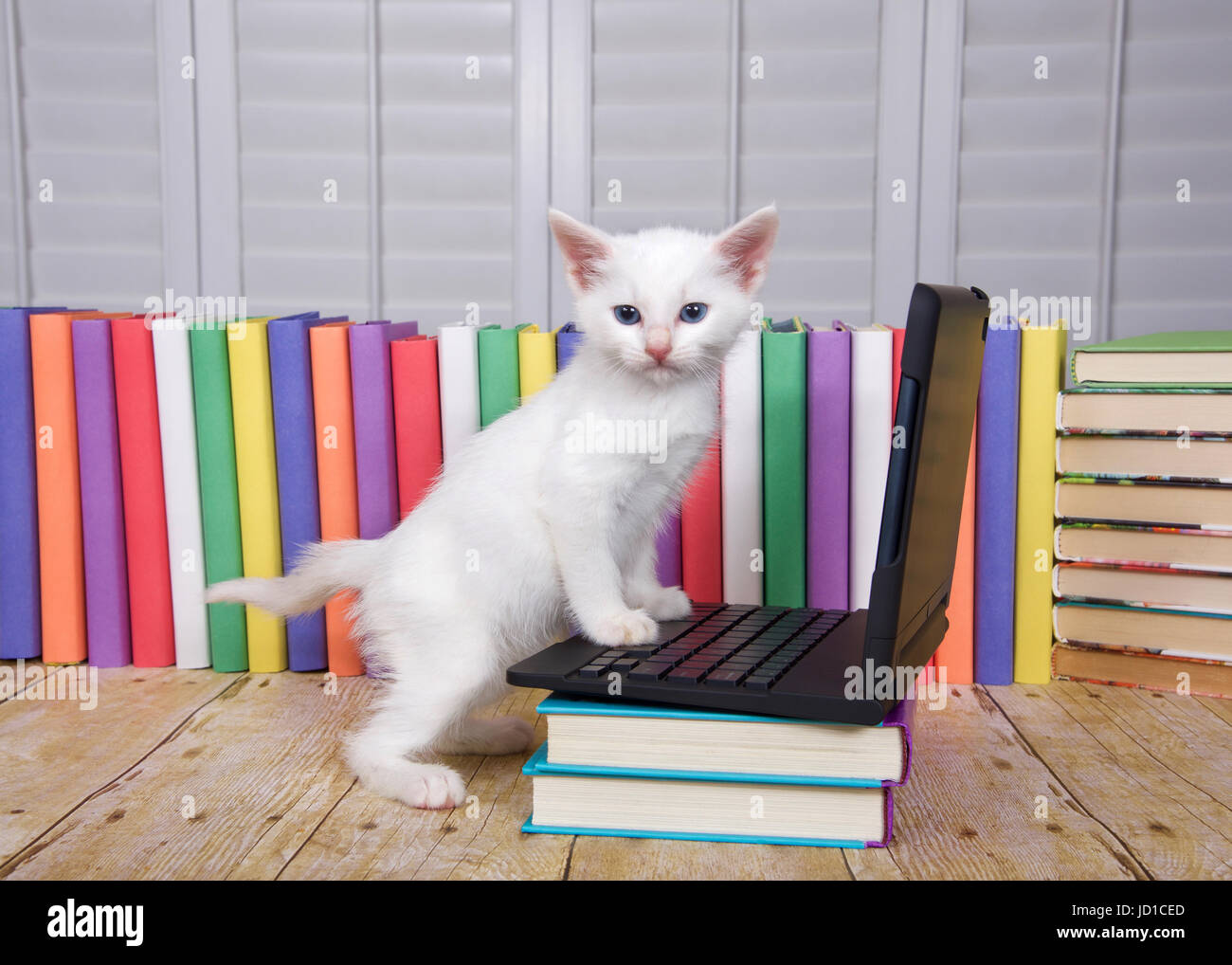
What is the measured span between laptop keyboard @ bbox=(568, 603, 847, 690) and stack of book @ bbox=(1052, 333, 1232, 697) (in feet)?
1.25

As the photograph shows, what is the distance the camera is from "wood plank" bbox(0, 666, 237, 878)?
103 centimetres

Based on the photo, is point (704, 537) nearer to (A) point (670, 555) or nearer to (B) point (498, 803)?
(A) point (670, 555)

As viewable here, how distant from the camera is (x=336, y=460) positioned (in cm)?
146

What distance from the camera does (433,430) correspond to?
1454 mm

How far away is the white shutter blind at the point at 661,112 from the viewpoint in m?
1.97

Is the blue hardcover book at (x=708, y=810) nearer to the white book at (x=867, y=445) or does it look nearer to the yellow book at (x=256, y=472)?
the white book at (x=867, y=445)

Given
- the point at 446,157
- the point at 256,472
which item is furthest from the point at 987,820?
the point at 446,157

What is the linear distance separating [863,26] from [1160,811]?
1.45 meters

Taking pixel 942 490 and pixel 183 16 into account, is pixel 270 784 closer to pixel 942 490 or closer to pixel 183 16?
pixel 942 490

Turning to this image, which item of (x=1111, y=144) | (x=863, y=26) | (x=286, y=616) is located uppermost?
(x=863, y=26)

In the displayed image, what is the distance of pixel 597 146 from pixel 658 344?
1.06 metres

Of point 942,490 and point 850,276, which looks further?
point 850,276

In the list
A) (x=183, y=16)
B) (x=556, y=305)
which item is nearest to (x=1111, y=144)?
(x=556, y=305)

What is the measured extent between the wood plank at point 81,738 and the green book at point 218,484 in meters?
0.06
